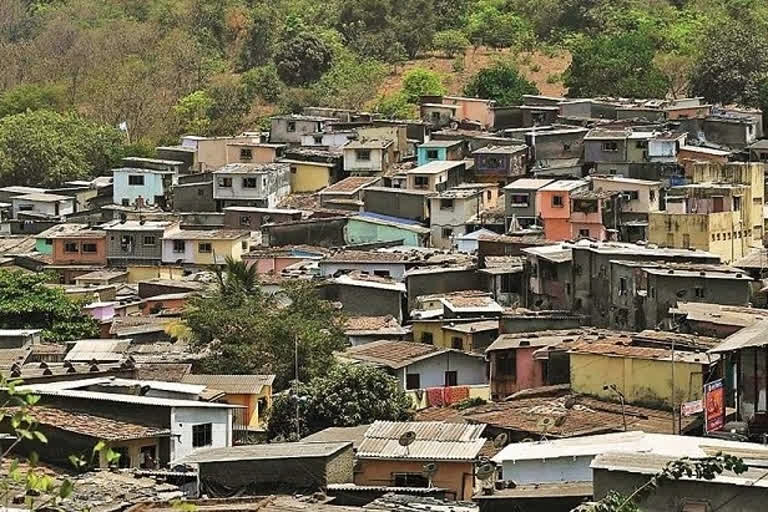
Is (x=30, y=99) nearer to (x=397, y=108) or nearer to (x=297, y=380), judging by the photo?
(x=397, y=108)

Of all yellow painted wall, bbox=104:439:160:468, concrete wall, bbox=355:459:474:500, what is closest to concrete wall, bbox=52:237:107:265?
yellow painted wall, bbox=104:439:160:468

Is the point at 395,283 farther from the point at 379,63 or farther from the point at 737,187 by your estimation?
the point at 379,63

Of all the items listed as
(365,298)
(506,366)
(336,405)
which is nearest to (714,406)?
(336,405)

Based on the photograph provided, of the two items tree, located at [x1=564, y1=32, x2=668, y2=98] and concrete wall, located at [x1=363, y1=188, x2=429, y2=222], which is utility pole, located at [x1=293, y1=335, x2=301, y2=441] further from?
tree, located at [x1=564, y1=32, x2=668, y2=98]

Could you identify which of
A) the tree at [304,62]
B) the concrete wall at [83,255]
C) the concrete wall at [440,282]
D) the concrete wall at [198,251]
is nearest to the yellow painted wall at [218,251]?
the concrete wall at [198,251]

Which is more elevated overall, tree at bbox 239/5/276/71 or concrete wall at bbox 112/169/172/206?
tree at bbox 239/5/276/71
